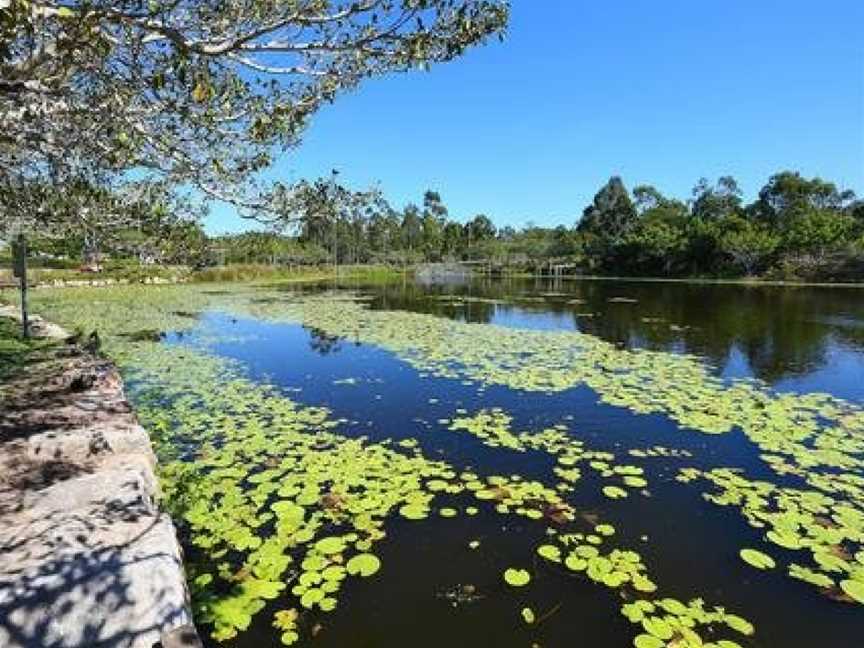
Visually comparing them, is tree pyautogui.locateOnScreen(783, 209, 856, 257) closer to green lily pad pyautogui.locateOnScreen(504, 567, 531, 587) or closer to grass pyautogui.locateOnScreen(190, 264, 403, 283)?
grass pyautogui.locateOnScreen(190, 264, 403, 283)

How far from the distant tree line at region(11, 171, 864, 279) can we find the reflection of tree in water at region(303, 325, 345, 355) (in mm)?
3890

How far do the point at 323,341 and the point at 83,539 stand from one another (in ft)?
41.6

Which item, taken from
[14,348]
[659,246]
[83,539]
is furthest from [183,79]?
[659,246]

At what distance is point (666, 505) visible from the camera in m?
6.11

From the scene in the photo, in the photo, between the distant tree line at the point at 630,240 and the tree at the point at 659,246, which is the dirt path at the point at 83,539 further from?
the tree at the point at 659,246

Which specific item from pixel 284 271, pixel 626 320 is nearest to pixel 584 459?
pixel 626 320

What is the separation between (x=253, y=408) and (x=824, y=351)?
1377cm

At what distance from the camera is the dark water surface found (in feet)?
13.6

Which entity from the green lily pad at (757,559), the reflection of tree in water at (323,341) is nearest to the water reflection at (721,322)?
the reflection of tree in water at (323,341)

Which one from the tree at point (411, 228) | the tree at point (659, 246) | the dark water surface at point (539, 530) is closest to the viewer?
the dark water surface at point (539, 530)

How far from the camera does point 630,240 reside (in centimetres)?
6725

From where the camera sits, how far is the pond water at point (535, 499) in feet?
14.0

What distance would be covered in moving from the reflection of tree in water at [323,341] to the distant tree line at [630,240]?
389 cm

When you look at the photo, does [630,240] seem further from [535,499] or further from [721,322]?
[535,499]
